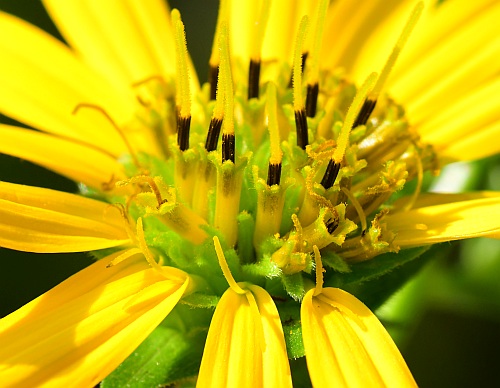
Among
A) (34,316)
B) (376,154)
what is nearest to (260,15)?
(376,154)

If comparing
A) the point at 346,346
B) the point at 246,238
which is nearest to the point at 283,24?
the point at 246,238

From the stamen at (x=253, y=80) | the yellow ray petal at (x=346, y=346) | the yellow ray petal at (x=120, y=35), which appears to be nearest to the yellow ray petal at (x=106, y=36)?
the yellow ray petal at (x=120, y=35)

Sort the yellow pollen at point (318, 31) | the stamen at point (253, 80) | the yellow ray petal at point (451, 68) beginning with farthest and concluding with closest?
the yellow ray petal at point (451, 68)
the stamen at point (253, 80)
the yellow pollen at point (318, 31)

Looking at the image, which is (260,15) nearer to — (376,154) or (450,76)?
(376,154)

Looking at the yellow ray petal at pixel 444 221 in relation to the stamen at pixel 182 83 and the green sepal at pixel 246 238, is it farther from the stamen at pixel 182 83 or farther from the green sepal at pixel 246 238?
the stamen at pixel 182 83

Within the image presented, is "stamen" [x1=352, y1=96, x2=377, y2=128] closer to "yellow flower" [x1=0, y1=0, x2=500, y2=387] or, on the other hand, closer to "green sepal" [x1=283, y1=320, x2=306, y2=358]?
"yellow flower" [x1=0, y1=0, x2=500, y2=387]

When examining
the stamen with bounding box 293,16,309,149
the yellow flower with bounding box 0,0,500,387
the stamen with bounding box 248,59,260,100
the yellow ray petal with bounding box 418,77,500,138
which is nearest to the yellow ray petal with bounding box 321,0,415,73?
the yellow flower with bounding box 0,0,500,387

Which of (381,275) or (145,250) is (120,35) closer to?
(145,250)
